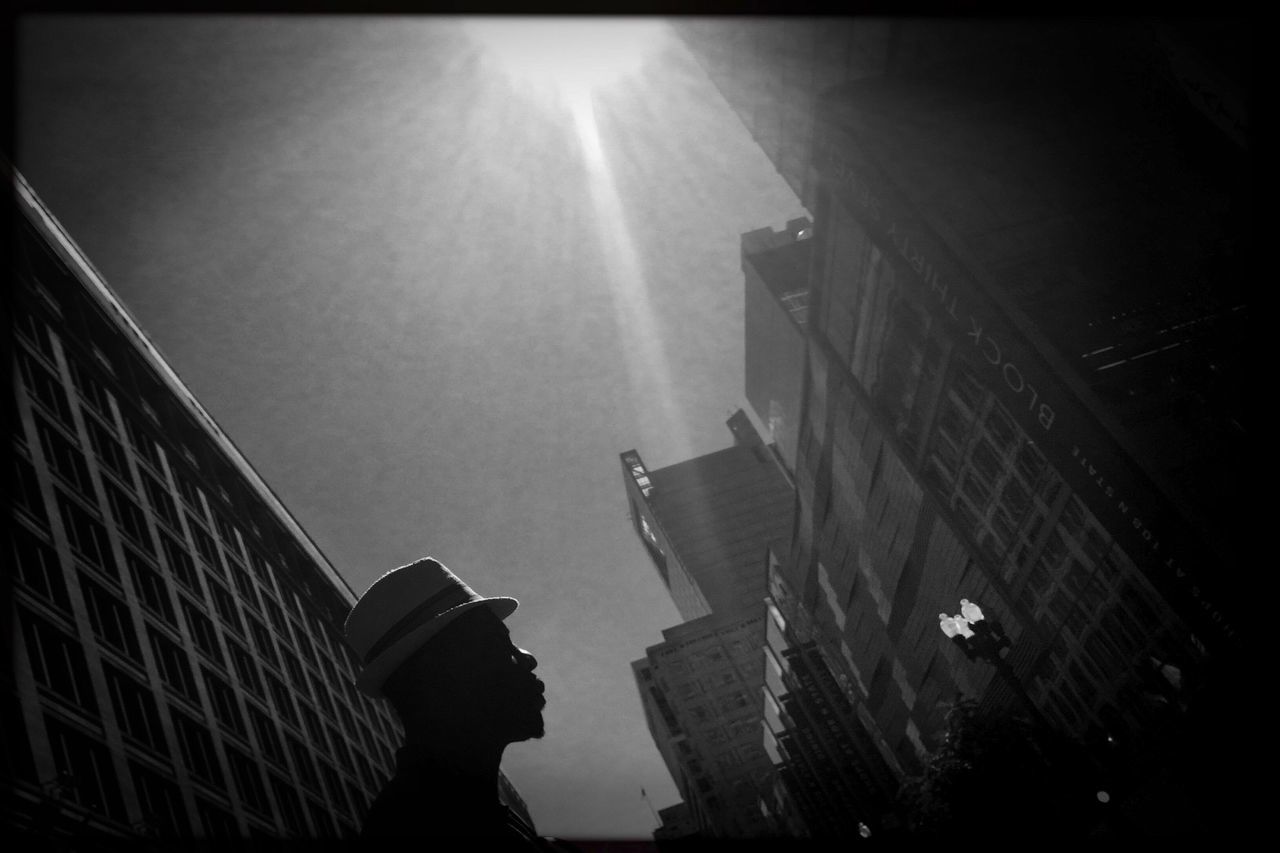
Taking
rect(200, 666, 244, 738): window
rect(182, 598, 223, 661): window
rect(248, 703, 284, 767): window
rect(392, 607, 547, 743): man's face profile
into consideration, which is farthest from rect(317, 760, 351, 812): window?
rect(392, 607, 547, 743): man's face profile

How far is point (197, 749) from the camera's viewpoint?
103 feet

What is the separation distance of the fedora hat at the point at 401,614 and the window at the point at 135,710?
28.5 m

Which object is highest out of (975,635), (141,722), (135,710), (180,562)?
(180,562)

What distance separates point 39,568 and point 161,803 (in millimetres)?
8077

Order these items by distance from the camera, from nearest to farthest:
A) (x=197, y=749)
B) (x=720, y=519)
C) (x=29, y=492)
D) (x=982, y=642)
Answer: (x=982, y=642)
(x=29, y=492)
(x=197, y=749)
(x=720, y=519)

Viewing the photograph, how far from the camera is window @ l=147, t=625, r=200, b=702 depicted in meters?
32.1

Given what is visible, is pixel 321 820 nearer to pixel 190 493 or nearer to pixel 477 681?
pixel 190 493

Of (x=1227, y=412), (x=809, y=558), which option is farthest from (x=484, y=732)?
(x=809, y=558)

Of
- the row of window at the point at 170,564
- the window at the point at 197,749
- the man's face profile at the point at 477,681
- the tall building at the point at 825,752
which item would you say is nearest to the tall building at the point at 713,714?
the tall building at the point at 825,752

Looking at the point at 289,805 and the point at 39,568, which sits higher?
the point at 39,568

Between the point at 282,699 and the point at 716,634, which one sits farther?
the point at 716,634

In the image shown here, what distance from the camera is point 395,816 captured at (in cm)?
335

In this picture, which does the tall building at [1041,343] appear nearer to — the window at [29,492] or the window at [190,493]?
the window at [29,492]

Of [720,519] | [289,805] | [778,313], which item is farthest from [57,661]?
[720,519]
